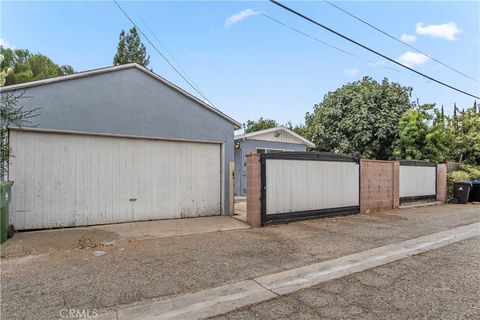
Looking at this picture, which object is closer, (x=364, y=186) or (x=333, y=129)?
(x=364, y=186)

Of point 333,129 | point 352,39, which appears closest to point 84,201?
point 352,39

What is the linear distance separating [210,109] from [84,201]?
410cm

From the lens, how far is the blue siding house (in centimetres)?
1520

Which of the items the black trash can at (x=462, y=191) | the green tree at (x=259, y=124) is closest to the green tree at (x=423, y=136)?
the black trash can at (x=462, y=191)

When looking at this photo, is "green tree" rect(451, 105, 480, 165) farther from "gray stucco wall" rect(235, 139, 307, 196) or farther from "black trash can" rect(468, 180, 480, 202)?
"gray stucco wall" rect(235, 139, 307, 196)

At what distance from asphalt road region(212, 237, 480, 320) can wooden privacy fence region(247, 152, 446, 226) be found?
11.3ft

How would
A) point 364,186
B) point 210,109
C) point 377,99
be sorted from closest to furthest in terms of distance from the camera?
point 210,109
point 364,186
point 377,99

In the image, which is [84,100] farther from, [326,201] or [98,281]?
[326,201]

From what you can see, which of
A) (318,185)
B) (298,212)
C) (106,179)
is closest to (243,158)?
(318,185)

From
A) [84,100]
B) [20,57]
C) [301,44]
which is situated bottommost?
[84,100]

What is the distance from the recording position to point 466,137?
17.6 meters

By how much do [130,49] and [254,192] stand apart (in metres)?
20.6

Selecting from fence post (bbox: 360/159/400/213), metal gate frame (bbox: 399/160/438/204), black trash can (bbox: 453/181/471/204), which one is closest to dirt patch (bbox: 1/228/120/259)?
fence post (bbox: 360/159/400/213)

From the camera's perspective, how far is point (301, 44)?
35.7ft
